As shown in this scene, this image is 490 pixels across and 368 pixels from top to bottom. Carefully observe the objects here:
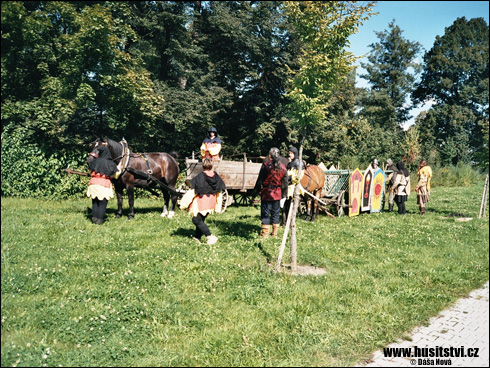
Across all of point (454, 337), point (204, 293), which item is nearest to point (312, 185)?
point (204, 293)

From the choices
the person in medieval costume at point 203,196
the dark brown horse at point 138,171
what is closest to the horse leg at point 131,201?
the dark brown horse at point 138,171

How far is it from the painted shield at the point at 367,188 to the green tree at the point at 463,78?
132 inches

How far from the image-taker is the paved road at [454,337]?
4.03 meters

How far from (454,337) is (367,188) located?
406 inches

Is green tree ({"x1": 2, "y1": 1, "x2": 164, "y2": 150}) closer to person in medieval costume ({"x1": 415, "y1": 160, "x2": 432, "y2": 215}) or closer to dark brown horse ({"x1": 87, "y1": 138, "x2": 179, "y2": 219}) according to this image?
dark brown horse ({"x1": 87, "y1": 138, "x2": 179, "y2": 219})

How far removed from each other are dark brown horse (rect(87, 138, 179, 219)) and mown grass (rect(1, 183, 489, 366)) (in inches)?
88.5

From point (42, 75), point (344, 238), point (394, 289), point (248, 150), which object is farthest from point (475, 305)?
point (248, 150)

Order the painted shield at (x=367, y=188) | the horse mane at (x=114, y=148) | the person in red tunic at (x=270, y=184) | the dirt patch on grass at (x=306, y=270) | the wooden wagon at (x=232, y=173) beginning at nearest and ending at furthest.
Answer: the dirt patch on grass at (x=306, y=270) < the person in red tunic at (x=270, y=184) < the horse mane at (x=114, y=148) < the wooden wagon at (x=232, y=173) < the painted shield at (x=367, y=188)

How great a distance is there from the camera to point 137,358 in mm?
3912

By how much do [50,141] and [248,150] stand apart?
18.4m

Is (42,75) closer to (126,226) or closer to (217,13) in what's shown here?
(126,226)

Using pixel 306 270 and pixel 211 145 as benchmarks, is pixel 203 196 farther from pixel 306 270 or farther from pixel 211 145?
pixel 211 145

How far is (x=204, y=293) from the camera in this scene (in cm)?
557

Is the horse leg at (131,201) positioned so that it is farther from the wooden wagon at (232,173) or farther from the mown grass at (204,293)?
the wooden wagon at (232,173)
